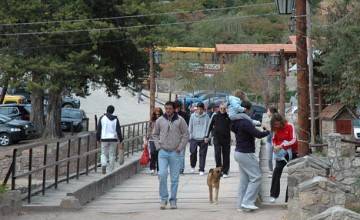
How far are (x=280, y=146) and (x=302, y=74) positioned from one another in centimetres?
184

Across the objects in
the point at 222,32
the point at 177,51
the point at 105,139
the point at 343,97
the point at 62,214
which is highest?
the point at 222,32

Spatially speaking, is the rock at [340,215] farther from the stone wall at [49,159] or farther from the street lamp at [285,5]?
the street lamp at [285,5]

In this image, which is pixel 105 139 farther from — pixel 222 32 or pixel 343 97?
pixel 222 32

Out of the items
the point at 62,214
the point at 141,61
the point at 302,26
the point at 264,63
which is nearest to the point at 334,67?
the point at 302,26

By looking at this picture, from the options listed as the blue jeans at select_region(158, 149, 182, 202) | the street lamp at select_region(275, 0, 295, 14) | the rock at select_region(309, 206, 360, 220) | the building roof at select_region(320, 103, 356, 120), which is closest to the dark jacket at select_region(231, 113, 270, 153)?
the blue jeans at select_region(158, 149, 182, 202)

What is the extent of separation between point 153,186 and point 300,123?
13.7 feet

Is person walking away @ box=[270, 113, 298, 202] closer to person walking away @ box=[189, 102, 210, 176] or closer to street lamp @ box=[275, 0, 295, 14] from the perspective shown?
street lamp @ box=[275, 0, 295, 14]

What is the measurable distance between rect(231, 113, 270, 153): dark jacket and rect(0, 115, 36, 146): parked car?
25.2 meters

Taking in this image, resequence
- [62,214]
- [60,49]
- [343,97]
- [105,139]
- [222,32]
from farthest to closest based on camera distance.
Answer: [222,32], [60,49], [343,97], [105,139], [62,214]

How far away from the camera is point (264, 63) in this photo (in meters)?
66.7

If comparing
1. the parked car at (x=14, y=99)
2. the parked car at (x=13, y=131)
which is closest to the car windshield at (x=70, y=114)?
the parked car at (x=13, y=131)

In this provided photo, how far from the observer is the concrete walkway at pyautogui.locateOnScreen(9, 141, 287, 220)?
10672 millimetres

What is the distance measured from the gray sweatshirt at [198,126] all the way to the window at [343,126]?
8262mm

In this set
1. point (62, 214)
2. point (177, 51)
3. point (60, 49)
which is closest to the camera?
point (62, 214)
